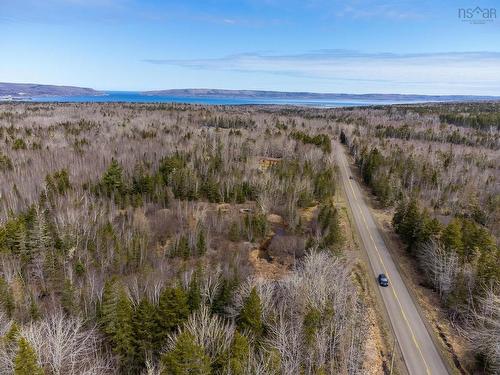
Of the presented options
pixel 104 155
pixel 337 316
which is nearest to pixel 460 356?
pixel 337 316

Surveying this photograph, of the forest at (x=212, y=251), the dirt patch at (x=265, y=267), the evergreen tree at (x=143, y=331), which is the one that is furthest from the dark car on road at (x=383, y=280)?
the evergreen tree at (x=143, y=331)

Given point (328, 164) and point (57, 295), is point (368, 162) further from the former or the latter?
point (57, 295)

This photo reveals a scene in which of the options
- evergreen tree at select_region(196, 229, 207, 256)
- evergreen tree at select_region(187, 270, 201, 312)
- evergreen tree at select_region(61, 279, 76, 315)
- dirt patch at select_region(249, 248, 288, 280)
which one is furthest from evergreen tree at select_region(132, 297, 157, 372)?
evergreen tree at select_region(196, 229, 207, 256)

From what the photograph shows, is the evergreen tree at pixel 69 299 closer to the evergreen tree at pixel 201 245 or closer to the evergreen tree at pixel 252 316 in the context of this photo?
the evergreen tree at pixel 252 316

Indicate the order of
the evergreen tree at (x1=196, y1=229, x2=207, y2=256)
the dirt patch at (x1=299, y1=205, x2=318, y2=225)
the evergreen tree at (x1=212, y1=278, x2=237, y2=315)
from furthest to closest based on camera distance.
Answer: the dirt patch at (x1=299, y1=205, x2=318, y2=225) → the evergreen tree at (x1=196, y1=229, x2=207, y2=256) → the evergreen tree at (x1=212, y1=278, x2=237, y2=315)

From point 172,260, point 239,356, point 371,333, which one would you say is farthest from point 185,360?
point 172,260

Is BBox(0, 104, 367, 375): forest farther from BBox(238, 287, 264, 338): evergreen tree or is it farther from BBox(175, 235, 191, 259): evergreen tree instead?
BBox(175, 235, 191, 259): evergreen tree
